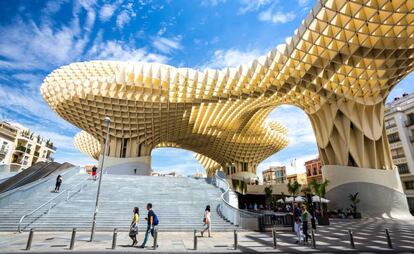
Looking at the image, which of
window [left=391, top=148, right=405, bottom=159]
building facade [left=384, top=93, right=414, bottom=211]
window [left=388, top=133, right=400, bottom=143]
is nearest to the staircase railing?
building facade [left=384, top=93, right=414, bottom=211]

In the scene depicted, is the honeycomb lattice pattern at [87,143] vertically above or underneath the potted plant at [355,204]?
above

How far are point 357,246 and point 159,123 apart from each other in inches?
1391

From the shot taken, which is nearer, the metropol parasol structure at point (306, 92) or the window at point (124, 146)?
the metropol parasol structure at point (306, 92)

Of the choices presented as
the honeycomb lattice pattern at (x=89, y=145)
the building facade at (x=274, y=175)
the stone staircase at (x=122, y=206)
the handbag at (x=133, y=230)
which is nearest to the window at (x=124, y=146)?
the stone staircase at (x=122, y=206)

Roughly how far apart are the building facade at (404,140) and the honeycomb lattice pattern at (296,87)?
14933 millimetres

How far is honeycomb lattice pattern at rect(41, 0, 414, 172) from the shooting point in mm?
20406

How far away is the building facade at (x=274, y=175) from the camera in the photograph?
90.8m

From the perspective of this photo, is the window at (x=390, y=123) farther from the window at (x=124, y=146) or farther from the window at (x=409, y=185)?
the window at (x=124, y=146)

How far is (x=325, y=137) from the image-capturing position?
31.6m

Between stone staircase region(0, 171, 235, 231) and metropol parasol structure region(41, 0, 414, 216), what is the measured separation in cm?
1532

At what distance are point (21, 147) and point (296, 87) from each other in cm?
5732

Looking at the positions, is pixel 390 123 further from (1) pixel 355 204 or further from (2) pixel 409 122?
(1) pixel 355 204

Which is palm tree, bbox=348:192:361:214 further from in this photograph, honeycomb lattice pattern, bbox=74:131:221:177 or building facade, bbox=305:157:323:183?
building facade, bbox=305:157:323:183

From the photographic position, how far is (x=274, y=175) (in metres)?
95.2
